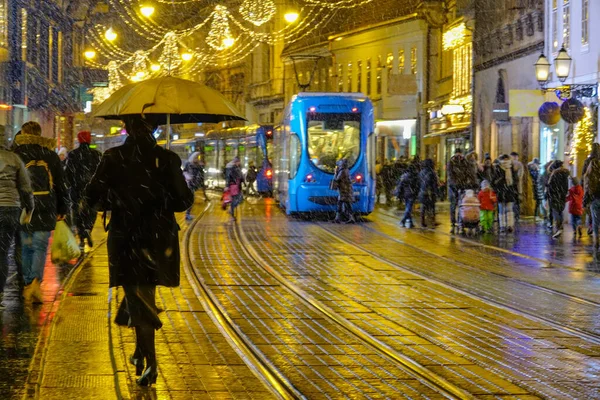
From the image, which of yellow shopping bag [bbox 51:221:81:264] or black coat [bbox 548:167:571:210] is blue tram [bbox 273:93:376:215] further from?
yellow shopping bag [bbox 51:221:81:264]

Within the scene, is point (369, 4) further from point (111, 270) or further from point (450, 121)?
point (111, 270)

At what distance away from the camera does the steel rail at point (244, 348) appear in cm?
864

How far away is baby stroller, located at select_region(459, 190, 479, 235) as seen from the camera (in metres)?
25.9

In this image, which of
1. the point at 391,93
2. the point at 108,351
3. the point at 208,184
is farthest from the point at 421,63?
the point at 108,351

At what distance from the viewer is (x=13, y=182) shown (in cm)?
1240

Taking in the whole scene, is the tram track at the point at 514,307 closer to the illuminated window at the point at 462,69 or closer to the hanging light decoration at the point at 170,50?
the hanging light decoration at the point at 170,50

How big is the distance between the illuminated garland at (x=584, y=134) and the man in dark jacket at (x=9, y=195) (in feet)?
70.4

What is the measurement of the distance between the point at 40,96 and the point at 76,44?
55.5 feet

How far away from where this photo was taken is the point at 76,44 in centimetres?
6291

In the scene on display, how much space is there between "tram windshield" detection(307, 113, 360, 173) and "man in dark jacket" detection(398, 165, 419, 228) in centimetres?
214

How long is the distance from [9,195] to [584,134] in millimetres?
22098

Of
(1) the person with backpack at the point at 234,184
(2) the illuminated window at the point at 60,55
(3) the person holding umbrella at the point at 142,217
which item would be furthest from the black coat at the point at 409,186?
(2) the illuminated window at the point at 60,55

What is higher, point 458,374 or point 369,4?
point 369,4

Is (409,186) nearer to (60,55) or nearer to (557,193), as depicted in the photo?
(557,193)
